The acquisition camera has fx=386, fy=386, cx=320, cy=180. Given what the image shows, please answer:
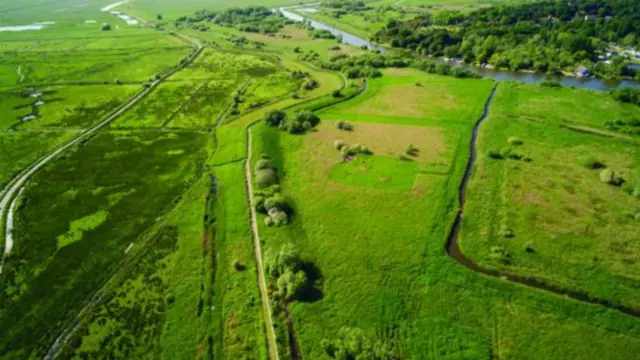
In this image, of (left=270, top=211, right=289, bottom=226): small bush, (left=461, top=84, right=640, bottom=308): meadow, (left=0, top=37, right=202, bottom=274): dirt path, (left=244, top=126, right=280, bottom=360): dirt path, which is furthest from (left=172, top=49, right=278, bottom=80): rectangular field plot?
(left=270, top=211, right=289, bottom=226): small bush

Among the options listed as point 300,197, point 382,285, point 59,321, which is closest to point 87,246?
point 59,321

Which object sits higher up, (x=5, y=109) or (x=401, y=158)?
(x=401, y=158)

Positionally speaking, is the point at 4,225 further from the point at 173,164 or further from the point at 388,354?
the point at 388,354

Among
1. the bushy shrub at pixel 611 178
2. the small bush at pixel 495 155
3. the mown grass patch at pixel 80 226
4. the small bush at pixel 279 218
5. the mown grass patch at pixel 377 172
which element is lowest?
the mown grass patch at pixel 80 226

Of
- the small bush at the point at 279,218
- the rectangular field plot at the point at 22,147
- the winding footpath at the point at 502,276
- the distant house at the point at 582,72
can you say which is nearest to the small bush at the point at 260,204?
the small bush at the point at 279,218

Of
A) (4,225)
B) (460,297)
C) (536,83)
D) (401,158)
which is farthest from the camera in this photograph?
(536,83)

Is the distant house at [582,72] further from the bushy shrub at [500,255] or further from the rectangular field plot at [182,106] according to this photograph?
the rectangular field plot at [182,106]
